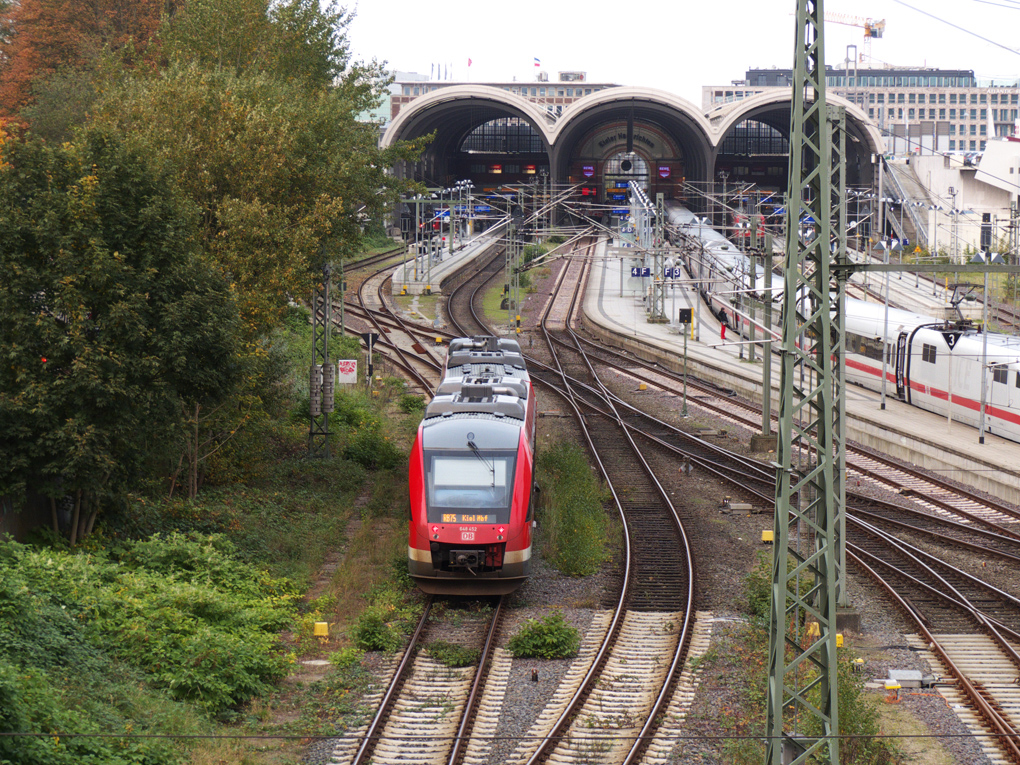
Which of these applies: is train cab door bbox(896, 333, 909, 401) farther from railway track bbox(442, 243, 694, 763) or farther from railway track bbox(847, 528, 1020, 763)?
railway track bbox(847, 528, 1020, 763)

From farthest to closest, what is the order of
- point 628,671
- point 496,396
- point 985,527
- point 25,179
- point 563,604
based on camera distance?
point 985,527 → point 496,396 → point 563,604 → point 25,179 → point 628,671

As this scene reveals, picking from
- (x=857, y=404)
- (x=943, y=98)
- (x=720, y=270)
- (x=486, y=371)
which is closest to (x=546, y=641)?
(x=486, y=371)

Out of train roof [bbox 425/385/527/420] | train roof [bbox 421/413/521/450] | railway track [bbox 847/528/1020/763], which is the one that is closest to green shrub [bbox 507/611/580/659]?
train roof [bbox 421/413/521/450]

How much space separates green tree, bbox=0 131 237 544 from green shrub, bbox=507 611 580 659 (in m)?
5.69

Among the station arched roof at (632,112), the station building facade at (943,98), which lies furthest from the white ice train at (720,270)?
the station building facade at (943,98)

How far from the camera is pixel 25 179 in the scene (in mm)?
14016

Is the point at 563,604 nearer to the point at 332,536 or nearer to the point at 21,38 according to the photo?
the point at 332,536

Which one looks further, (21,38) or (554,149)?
(554,149)

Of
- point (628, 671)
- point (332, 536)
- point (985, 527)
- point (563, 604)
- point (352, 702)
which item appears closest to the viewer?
point (352, 702)

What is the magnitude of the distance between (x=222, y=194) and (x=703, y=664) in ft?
40.5

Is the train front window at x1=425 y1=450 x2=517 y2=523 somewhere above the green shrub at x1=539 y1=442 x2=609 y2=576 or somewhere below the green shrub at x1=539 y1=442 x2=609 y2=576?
above

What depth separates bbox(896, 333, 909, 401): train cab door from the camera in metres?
30.2

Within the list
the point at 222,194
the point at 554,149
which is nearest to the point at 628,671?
the point at 222,194

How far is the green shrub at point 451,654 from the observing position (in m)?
12.7
